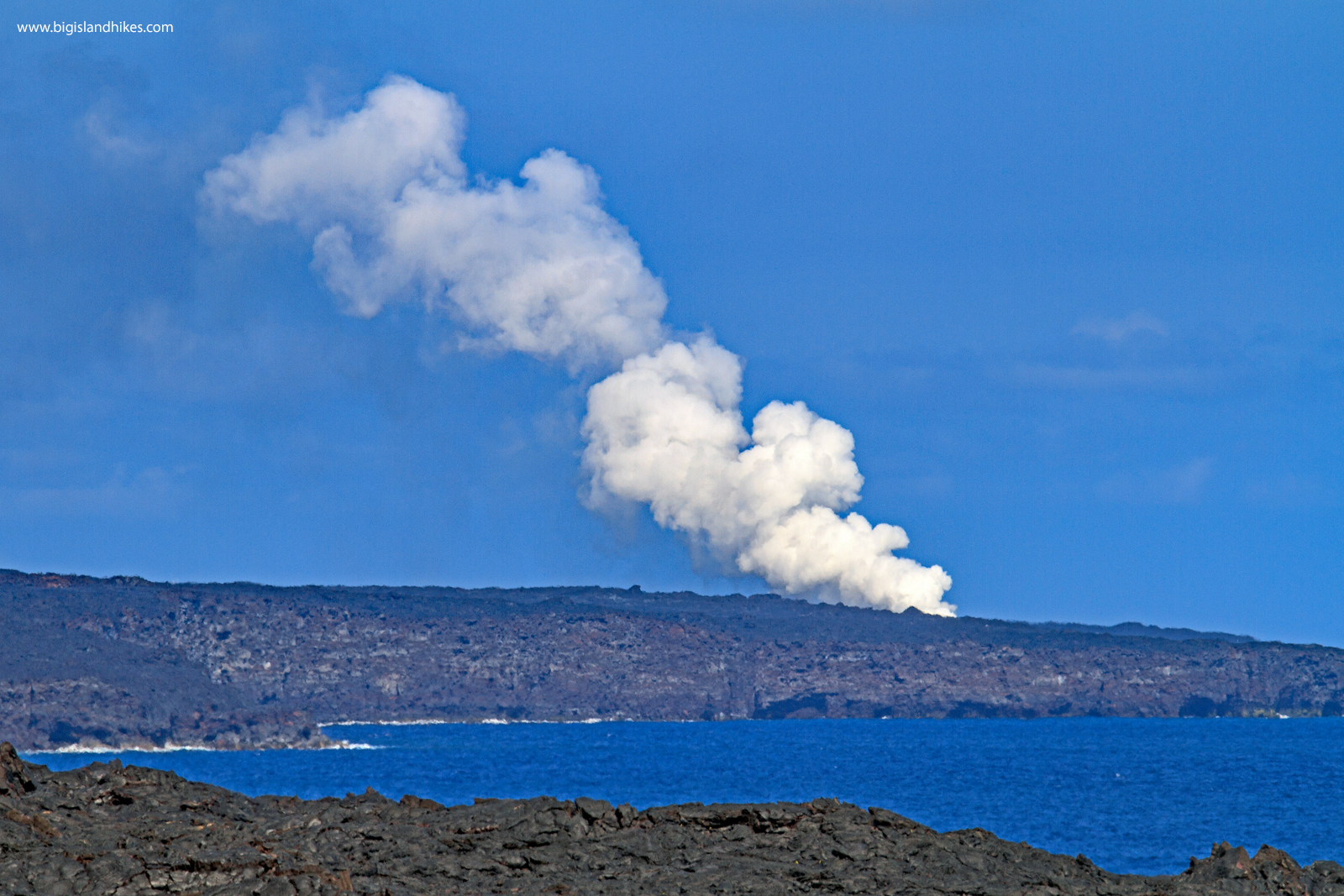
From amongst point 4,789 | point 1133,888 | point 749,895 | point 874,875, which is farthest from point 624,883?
point 4,789

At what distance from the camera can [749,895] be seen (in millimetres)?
24828

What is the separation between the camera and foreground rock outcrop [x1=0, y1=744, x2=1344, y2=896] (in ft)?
80.3

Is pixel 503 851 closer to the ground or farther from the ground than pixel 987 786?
closer to the ground

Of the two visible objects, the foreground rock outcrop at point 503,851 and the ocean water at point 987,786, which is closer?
the foreground rock outcrop at point 503,851

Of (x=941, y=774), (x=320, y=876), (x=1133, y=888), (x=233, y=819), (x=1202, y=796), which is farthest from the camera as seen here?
(x=941, y=774)

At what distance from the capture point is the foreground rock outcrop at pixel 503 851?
80.3 ft

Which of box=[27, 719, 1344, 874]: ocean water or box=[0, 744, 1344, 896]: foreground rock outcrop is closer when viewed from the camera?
box=[0, 744, 1344, 896]: foreground rock outcrop

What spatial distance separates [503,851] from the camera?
89.2 feet

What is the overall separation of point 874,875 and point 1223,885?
20.9 feet

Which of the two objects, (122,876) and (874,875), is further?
(874,875)

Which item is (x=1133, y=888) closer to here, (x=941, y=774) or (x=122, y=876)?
(x=122, y=876)

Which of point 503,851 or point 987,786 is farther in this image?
point 987,786

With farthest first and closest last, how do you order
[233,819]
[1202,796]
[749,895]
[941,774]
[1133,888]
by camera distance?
1. [941,774]
2. [1202,796]
3. [233,819]
4. [1133,888]
5. [749,895]

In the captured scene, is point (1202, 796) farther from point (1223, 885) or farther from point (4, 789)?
point (4, 789)
